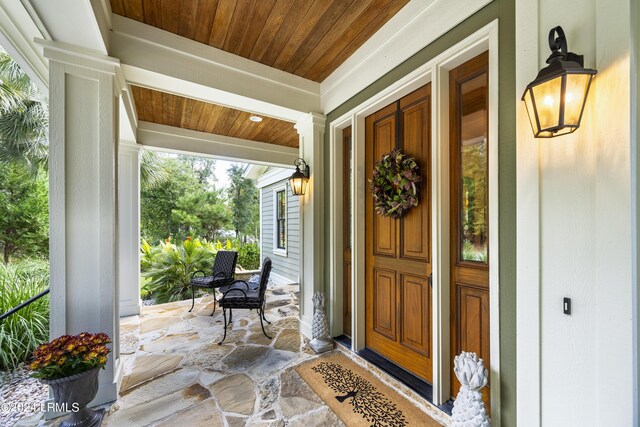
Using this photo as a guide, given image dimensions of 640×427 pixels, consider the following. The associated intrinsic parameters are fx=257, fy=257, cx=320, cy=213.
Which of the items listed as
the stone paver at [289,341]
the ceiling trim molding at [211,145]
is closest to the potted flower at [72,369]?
the stone paver at [289,341]

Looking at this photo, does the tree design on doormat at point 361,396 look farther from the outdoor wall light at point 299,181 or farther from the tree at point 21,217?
the tree at point 21,217

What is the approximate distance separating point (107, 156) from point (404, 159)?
2510 mm

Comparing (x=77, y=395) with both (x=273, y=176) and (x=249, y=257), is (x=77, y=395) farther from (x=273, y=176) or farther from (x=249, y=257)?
(x=249, y=257)

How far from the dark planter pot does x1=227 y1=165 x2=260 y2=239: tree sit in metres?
11.3

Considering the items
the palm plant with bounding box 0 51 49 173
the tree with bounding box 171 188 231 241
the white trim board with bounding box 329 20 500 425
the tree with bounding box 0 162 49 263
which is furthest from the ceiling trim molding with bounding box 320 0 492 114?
the tree with bounding box 171 188 231 241

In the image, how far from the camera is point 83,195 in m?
2.02

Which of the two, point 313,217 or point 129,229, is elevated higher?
point 313,217

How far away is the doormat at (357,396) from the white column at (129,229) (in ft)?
10.6

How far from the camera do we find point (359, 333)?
2.86 metres

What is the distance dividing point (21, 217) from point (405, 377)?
9390 mm

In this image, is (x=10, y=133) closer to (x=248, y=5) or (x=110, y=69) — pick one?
(x=110, y=69)

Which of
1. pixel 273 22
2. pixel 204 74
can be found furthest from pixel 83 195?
pixel 273 22

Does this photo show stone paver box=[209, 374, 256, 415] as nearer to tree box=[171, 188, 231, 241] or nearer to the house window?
the house window

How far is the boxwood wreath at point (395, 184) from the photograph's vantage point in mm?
2250
